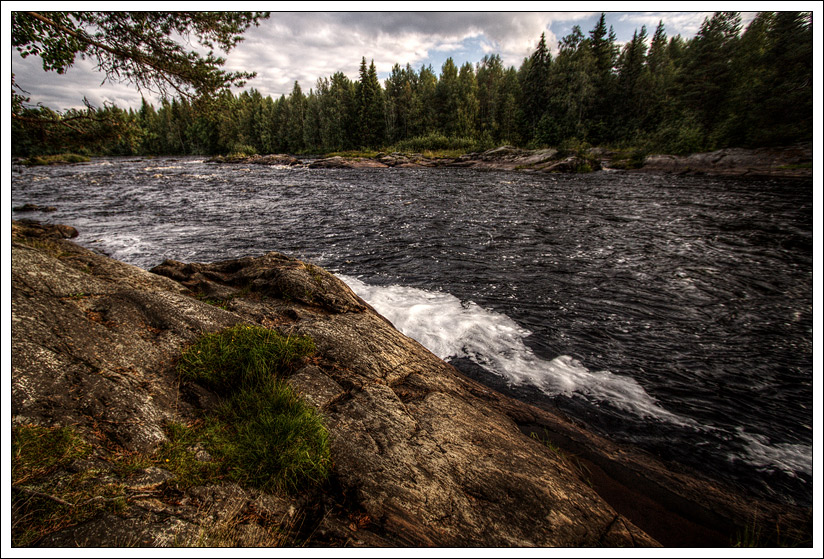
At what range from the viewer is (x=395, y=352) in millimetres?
5984

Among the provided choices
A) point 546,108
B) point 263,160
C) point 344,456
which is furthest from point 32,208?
point 546,108

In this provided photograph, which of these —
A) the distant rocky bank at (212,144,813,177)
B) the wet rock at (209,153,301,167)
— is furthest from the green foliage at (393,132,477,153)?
the wet rock at (209,153,301,167)

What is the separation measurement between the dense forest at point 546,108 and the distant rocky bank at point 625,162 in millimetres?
2702

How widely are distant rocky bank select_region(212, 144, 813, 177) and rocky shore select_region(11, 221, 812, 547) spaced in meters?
43.0

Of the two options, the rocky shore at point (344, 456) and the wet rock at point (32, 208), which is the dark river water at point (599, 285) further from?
the wet rock at point (32, 208)

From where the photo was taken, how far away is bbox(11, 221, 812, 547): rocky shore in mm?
2812

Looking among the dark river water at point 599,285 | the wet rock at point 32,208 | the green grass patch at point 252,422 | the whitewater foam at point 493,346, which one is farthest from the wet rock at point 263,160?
the green grass patch at point 252,422

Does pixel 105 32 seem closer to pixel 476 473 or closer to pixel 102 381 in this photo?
pixel 102 381

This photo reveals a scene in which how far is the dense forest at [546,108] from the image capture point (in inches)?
340

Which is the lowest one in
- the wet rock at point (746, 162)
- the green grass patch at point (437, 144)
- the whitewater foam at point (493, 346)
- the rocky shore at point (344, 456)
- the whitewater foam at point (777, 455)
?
the whitewater foam at point (777, 455)

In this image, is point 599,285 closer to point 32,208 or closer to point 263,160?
point 32,208

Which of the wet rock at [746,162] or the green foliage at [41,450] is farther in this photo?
the wet rock at [746,162]

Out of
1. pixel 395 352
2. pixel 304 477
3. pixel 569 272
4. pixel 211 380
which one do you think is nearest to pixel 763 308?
pixel 569 272

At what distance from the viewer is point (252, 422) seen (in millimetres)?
3707
